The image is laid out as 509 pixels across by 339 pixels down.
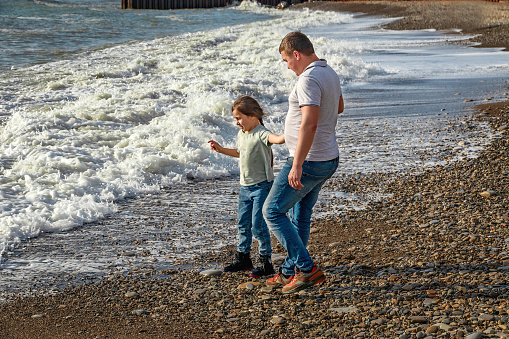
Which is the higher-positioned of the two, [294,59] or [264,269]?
[294,59]

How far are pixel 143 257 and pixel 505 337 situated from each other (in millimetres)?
3398

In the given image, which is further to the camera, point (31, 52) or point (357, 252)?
point (31, 52)

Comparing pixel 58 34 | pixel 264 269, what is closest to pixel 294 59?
pixel 264 269

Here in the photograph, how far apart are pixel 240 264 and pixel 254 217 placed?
1.84 ft

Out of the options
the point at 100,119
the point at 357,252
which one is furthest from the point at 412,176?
the point at 100,119

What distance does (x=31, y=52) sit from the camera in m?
27.5

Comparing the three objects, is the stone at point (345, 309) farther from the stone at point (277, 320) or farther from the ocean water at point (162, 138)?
the ocean water at point (162, 138)

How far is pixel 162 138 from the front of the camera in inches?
416

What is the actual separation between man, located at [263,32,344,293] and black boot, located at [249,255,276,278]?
0.42 meters

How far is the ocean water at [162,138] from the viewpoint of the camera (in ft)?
20.4

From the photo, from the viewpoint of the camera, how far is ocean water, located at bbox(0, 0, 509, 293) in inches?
245

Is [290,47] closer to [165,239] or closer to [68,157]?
[165,239]

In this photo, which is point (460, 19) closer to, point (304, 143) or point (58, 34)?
point (58, 34)

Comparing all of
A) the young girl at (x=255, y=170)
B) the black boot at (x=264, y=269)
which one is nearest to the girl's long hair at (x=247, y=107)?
the young girl at (x=255, y=170)
